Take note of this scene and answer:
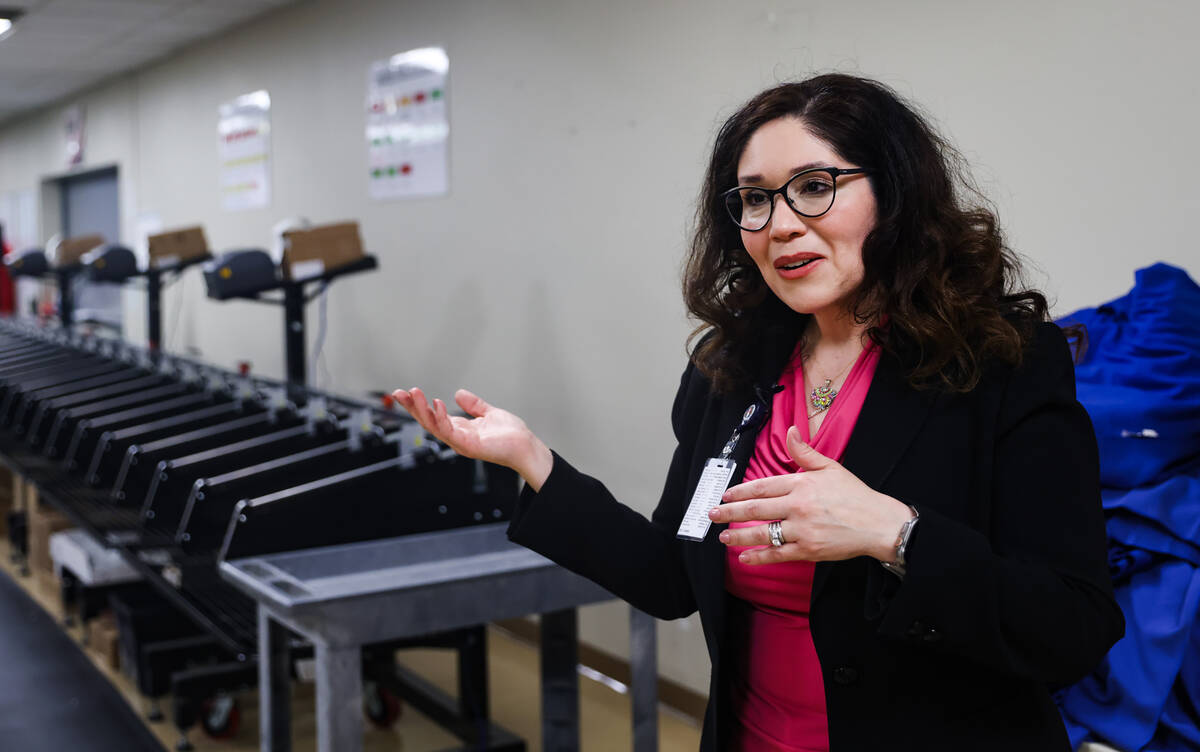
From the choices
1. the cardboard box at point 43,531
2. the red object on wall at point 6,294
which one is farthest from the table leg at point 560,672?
the red object on wall at point 6,294

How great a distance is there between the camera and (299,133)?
5516 millimetres

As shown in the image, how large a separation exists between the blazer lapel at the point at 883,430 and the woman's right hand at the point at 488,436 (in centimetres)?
33

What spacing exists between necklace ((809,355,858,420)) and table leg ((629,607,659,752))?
1188 millimetres

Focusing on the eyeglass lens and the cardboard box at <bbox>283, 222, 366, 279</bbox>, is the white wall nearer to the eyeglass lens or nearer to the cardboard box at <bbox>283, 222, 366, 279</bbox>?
the eyeglass lens

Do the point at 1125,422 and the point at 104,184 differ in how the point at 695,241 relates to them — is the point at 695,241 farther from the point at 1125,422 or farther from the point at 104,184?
the point at 104,184

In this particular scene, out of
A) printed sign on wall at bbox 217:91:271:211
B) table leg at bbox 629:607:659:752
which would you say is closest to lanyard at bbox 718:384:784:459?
table leg at bbox 629:607:659:752

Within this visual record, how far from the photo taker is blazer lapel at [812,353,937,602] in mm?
1092

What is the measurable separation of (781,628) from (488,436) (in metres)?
0.40

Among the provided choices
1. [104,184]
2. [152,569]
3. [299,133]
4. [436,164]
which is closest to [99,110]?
[104,184]

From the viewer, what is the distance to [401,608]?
203cm

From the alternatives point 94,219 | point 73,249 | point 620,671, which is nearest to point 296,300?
point 620,671

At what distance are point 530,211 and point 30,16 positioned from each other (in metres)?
3.57

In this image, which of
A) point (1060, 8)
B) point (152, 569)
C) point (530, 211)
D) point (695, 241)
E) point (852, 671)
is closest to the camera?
point (852, 671)

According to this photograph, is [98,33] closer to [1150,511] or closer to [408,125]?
[408,125]
